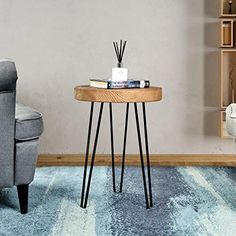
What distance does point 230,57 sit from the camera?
3500 millimetres

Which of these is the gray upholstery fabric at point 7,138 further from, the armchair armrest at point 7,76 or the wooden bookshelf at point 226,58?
the wooden bookshelf at point 226,58

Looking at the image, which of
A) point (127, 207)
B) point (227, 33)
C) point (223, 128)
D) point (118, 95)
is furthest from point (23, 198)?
point (227, 33)

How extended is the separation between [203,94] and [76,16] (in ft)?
3.85

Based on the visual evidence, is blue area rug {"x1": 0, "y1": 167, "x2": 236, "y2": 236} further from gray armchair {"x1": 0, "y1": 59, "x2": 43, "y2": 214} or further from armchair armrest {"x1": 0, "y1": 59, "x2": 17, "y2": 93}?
armchair armrest {"x1": 0, "y1": 59, "x2": 17, "y2": 93}

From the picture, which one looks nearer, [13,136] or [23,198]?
[13,136]

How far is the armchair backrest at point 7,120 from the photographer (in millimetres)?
2018

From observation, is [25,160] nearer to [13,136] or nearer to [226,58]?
[13,136]

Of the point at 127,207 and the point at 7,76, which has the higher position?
the point at 7,76

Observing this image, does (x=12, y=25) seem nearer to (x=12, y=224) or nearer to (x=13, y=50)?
(x=13, y=50)

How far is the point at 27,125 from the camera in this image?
7.07 ft

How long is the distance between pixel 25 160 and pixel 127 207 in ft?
1.91

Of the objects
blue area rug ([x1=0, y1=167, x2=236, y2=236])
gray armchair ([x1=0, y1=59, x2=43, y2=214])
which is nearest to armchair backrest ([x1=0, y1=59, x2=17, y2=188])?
gray armchair ([x1=0, y1=59, x2=43, y2=214])

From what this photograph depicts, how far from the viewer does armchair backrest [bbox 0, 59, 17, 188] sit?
2.02m

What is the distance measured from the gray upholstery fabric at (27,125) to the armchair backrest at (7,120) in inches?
1.3
